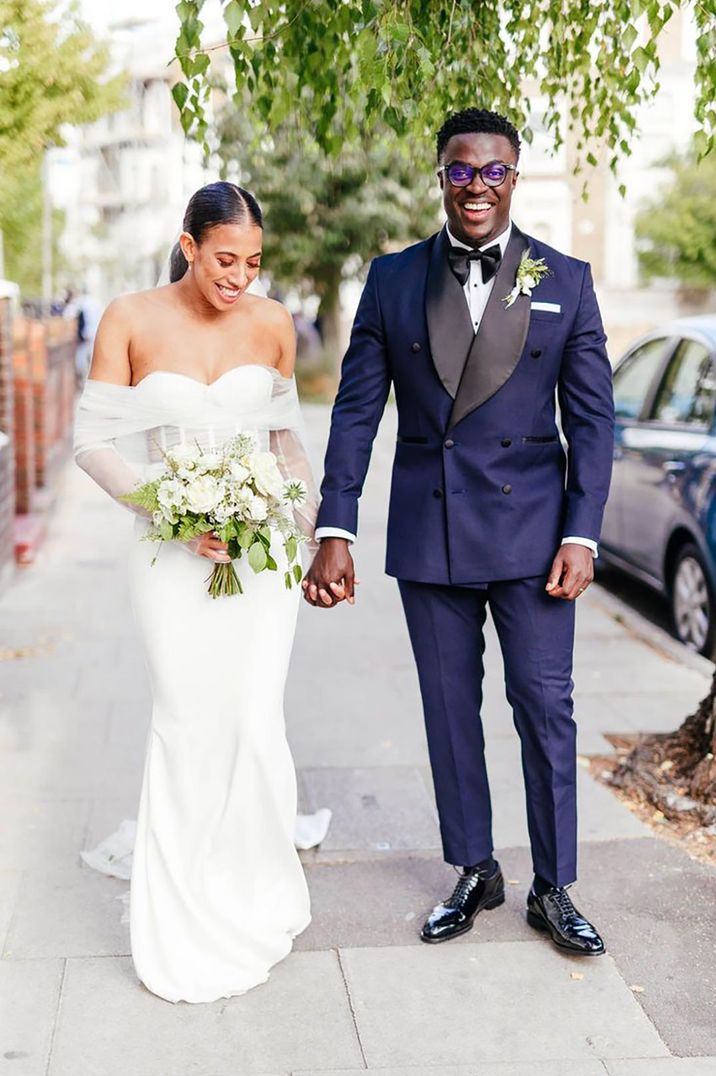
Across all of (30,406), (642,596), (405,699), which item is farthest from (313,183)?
(405,699)

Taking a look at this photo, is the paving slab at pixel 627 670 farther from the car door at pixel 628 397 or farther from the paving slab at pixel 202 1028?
the paving slab at pixel 202 1028

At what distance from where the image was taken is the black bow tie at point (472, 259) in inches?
145

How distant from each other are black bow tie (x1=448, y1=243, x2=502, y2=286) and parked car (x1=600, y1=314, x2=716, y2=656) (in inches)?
146

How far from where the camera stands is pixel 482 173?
3.55m

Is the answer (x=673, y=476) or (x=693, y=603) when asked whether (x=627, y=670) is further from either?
(x=673, y=476)

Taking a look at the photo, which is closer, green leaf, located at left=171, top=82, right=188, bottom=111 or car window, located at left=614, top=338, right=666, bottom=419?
green leaf, located at left=171, top=82, right=188, bottom=111

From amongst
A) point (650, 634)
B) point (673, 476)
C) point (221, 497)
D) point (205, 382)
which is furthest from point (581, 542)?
point (650, 634)

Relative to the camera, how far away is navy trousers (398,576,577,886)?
379 centimetres

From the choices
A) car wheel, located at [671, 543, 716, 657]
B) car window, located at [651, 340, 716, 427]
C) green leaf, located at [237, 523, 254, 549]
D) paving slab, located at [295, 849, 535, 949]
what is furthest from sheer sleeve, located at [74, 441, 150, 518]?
car window, located at [651, 340, 716, 427]

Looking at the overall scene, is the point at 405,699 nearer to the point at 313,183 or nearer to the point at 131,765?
the point at 131,765

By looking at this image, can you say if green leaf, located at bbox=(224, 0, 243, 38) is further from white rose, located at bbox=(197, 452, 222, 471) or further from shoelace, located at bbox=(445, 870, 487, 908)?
shoelace, located at bbox=(445, 870, 487, 908)

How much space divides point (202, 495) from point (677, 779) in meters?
2.48

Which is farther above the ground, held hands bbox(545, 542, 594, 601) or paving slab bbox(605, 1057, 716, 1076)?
held hands bbox(545, 542, 594, 601)

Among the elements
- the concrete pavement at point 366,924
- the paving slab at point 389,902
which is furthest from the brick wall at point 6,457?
the paving slab at point 389,902
